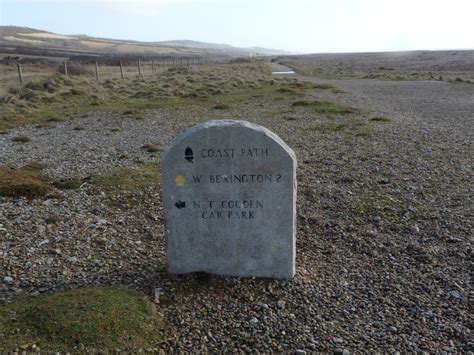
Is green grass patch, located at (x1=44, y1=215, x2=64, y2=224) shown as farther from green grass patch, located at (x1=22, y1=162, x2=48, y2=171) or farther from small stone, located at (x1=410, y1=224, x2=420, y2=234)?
small stone, located at (x1=410, y1=224, x2=420, y2=234)

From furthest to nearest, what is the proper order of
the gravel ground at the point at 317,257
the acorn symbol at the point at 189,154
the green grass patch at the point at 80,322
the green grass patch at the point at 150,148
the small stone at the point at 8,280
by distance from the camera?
the green grass patch at the point at 150,148 < the small stone at the point at 8,280 < the acorn symbol at the point at 189,154 < the gravel ground at the point at 317,257 < the green grass patch at the point at 80,322

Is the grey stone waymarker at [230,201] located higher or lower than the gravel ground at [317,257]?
higher

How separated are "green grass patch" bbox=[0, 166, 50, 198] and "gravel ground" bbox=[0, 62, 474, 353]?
0.40 metres

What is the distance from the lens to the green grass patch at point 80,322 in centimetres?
429

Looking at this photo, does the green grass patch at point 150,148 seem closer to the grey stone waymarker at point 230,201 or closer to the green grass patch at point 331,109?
the grey stone waymarker at point 230,201

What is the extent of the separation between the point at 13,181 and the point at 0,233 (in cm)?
281

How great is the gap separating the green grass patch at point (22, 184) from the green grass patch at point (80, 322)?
168 inches

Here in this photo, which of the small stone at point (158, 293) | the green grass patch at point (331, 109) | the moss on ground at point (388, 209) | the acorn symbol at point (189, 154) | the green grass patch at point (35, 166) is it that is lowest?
the small stone at point (158, 293)

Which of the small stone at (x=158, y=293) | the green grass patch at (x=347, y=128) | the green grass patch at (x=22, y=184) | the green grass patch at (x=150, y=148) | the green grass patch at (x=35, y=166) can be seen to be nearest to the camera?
the small stone at (x=158, y=293)

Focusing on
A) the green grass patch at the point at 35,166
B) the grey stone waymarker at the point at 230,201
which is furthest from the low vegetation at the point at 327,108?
the grey stone waymarker at the point at 230,201

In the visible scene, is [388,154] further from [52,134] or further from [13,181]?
[52,134]

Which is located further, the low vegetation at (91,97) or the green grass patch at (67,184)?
the low vegetation at (91,97)

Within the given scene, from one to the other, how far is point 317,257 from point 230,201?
1910 millimetres

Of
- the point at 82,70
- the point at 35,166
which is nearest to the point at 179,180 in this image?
the point at 35,166
